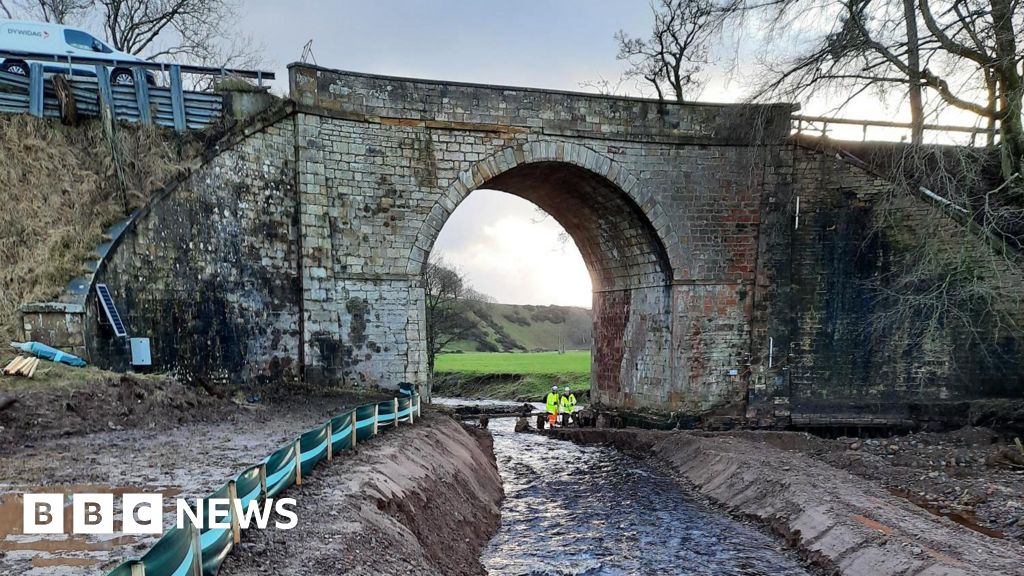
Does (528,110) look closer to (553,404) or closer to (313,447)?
(553,404)

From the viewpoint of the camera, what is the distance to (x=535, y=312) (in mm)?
86125

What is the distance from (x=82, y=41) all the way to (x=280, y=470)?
46.6ft

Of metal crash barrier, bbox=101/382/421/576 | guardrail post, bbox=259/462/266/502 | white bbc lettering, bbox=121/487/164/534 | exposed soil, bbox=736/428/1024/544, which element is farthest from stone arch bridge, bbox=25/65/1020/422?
guardrail post, bbox=259/462/266/502

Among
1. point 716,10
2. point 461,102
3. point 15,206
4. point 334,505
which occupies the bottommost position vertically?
point 334,505

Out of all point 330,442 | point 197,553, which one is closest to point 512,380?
point 330,442

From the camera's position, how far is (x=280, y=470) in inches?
272

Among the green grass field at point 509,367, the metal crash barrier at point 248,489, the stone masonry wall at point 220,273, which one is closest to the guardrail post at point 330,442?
the metal crash barrier at point 248,489

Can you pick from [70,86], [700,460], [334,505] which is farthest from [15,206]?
[700,460]

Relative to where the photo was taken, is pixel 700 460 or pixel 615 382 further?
pixel 615 382

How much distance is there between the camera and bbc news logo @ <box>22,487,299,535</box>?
5.54 metres

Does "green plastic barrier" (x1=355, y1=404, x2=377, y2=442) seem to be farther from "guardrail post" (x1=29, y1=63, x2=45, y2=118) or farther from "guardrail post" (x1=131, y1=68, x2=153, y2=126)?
"guardrail post" (x1=29, y1=63, x2=45, y2=118)

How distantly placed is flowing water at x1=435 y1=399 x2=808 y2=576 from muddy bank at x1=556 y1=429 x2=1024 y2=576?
0.46m

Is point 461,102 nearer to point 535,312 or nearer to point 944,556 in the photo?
point 944,556

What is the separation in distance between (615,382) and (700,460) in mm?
6298
